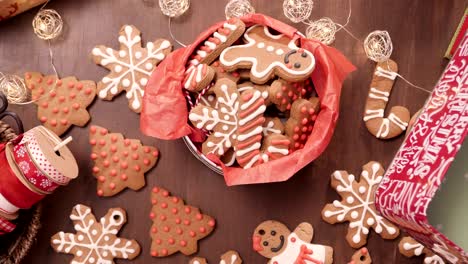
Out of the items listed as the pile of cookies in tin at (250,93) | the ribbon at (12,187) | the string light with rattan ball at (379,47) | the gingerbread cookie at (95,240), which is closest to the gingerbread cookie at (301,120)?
the pile of cookies in tin at (250,93)

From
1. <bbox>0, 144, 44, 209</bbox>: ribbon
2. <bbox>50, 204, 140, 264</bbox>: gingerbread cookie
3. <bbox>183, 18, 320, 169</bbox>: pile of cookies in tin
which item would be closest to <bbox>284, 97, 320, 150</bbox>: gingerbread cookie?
<bbox>183, 18, 320, 169</bbox>: pile of cookies in tin

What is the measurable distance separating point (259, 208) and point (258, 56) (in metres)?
0.42

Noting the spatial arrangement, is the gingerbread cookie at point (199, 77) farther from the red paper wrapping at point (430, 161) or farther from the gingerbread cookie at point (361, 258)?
the gingerbread cookie at point (361, 258)

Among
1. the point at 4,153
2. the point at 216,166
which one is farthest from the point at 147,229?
the point at 4,153

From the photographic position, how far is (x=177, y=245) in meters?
1.38

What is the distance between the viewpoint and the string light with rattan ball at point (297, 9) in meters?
1.37

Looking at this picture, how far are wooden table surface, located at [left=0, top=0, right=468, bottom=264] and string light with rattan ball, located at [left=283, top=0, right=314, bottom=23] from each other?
0.03 m

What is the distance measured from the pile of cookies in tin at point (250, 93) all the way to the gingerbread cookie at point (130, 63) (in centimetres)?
17

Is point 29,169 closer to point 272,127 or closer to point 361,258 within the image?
point 272,127

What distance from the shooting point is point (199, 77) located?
1.19 meters

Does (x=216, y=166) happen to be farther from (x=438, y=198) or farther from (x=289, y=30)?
(x=438, y=198)

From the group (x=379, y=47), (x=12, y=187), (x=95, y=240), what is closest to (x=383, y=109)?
(x=379, y=47)

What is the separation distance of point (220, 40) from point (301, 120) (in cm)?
27

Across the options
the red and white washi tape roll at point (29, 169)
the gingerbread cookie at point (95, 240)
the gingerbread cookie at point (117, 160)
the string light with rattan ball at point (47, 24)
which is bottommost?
the gingerbread cookie at point (95, 240)
